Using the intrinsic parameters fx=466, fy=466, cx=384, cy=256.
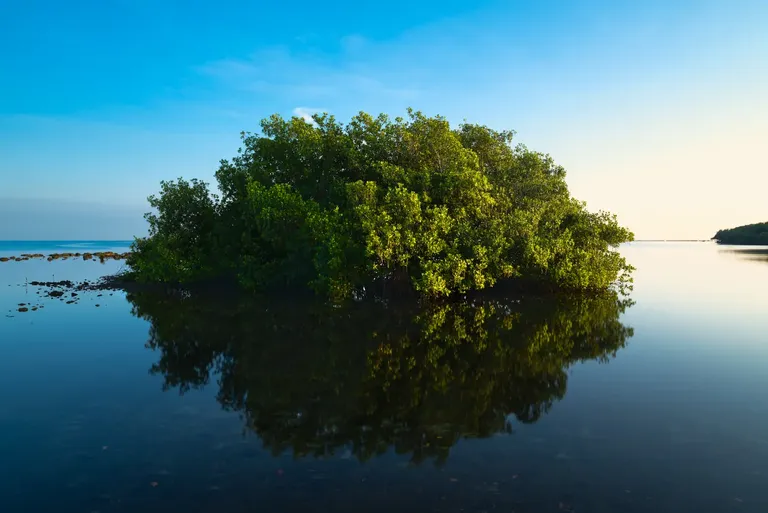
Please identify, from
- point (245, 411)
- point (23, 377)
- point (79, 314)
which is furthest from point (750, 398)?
point (79, 314)

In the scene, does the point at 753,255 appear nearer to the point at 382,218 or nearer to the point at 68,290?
the point at 382,218

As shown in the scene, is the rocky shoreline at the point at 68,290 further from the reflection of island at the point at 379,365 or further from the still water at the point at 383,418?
the still water at the point at 383,418

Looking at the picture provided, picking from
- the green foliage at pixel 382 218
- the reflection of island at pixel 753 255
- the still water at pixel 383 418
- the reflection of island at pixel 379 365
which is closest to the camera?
the still water at pixel 383 418

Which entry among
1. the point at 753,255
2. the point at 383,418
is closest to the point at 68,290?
the point at 383,418

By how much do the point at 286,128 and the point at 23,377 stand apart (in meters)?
38.2

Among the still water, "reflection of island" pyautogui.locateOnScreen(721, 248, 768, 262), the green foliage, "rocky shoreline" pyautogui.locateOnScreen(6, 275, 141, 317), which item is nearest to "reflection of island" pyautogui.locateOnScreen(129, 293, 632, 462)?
the still water

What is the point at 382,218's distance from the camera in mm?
41875

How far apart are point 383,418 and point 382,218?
2700 centimetres

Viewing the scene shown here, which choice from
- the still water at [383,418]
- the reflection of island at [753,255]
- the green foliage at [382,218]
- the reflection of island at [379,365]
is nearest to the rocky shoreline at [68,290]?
the green foliage at [382,218]

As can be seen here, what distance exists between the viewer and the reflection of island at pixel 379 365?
1564 cm

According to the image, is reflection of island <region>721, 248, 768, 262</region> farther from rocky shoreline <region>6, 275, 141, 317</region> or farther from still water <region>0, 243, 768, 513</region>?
rocky shoreline <region>6, 275, 141, 317</region>

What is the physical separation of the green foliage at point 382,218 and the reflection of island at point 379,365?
5.22 metres

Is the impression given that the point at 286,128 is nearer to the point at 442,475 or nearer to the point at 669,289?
the point at 442,475

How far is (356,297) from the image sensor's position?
51.4 metres
